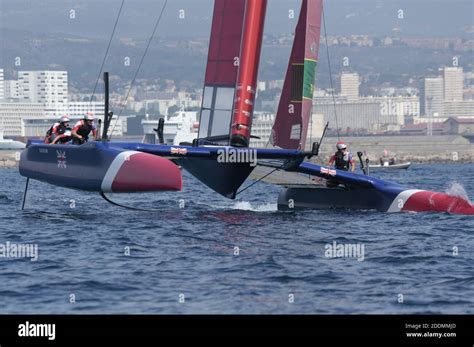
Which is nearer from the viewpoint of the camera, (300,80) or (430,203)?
(430,203)

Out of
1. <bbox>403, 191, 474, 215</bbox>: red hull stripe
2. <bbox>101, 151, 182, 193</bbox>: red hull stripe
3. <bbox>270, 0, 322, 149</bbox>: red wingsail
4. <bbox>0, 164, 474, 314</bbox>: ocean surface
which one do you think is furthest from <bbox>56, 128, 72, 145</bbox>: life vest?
<bbox>403, 191, 474, 215</bbox>: red hull stripe

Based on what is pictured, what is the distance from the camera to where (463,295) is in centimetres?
1049

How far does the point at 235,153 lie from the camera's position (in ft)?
55.6

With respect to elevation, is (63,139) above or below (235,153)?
below

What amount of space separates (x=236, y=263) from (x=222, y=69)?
6.72 metres

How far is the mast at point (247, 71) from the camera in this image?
18156 millimetres

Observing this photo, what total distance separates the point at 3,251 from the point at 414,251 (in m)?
4.99

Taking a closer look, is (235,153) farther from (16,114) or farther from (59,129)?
(16,114)

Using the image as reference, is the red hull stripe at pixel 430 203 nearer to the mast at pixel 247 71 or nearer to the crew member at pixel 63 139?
the mast at pixel 247 71
